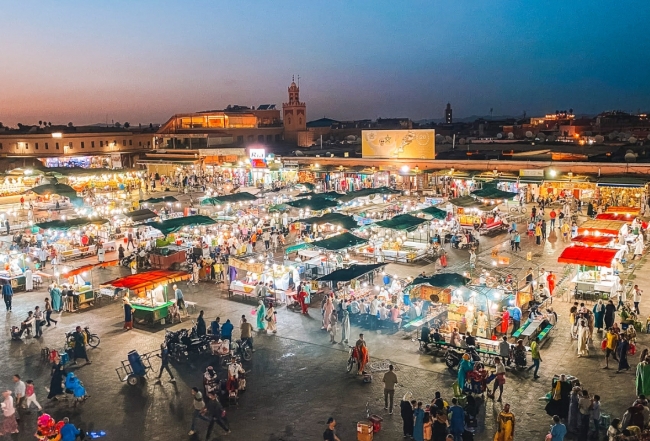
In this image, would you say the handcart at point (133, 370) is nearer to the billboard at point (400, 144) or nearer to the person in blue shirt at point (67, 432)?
the person in blue shirt at point (67, 432)

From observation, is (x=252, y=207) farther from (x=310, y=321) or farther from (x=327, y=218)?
(x=310, y=321)

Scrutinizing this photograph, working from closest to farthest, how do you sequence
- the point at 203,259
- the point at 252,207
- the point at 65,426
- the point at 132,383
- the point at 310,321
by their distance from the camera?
the point at 65,426, the point at 132,383, the point at 310,321, the point at 203,259, the point at 252,207

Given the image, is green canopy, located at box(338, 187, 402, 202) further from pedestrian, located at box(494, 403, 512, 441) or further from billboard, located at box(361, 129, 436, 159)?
pedestrian, located at box(494, 403, 512, 441)

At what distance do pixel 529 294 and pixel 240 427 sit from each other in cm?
994

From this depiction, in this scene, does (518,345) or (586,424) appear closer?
(586,424)

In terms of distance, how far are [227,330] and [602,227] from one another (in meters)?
15.7

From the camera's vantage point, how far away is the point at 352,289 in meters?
18.3

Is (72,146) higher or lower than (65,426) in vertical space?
higher

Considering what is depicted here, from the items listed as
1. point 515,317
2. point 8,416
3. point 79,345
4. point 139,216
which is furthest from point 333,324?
point 139,216

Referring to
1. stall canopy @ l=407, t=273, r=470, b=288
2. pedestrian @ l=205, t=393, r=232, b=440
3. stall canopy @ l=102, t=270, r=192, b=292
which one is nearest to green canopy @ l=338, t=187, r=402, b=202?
stall canopy @ l=102, t=270, r=192, b=292

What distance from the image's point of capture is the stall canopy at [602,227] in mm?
21906

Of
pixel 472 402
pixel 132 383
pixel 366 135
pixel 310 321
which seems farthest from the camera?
pixel 366 135

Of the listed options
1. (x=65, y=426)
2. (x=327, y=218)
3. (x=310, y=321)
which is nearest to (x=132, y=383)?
(x=65, y=426)

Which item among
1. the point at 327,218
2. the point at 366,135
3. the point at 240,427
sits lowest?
the point at 240,427
